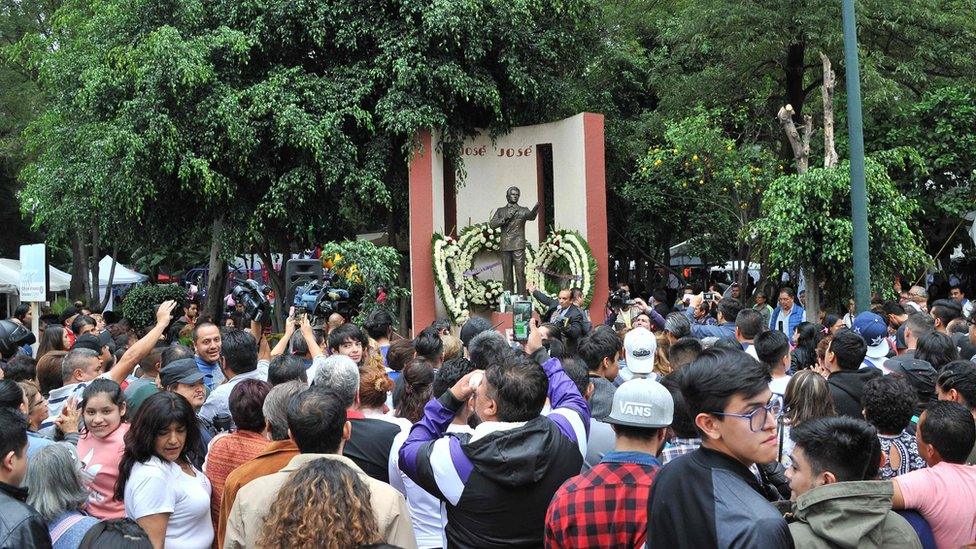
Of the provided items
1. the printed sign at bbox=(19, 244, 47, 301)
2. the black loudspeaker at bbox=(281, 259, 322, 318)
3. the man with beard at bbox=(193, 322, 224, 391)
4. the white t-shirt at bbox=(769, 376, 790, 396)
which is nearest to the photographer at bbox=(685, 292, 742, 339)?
the white t-shirt at bbox=(769, 376, 790, 396)

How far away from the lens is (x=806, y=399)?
15.9ft

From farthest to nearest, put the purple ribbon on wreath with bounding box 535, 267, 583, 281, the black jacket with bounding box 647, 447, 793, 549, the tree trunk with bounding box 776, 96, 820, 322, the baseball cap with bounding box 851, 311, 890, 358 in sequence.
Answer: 1. the purple ribbon on wreath with bounding box 535, 267, 583, 281
2. the tree trunk with bounding box 776, 96, 820, 322
3. the baseball cap with bounding box 851, 311, 890, 358
4. the black jacket with bounding box 647, 447, 793, 549

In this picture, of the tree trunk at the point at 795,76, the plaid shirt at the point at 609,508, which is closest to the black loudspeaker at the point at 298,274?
the plaid shirt at the point at 609,508

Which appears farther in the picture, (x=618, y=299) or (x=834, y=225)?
(x=618, y=299)

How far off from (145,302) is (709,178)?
483 inches

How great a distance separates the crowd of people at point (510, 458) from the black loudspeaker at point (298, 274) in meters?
4.53

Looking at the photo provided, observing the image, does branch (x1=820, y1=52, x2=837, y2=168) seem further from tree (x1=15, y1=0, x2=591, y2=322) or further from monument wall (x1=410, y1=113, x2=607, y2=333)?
tree (x1=15, y1=0, x2=591, y2=322)

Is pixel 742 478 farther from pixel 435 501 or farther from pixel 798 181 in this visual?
pixel 798 181

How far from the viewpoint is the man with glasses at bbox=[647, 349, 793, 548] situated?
265 centimetres

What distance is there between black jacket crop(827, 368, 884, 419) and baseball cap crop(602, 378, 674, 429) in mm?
2670

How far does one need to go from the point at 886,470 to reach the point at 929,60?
1804 centimetres

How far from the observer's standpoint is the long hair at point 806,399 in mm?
4816

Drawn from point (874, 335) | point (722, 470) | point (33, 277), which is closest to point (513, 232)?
point (33, 277)

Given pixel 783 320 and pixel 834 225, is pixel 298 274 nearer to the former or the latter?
pixel 783 320
